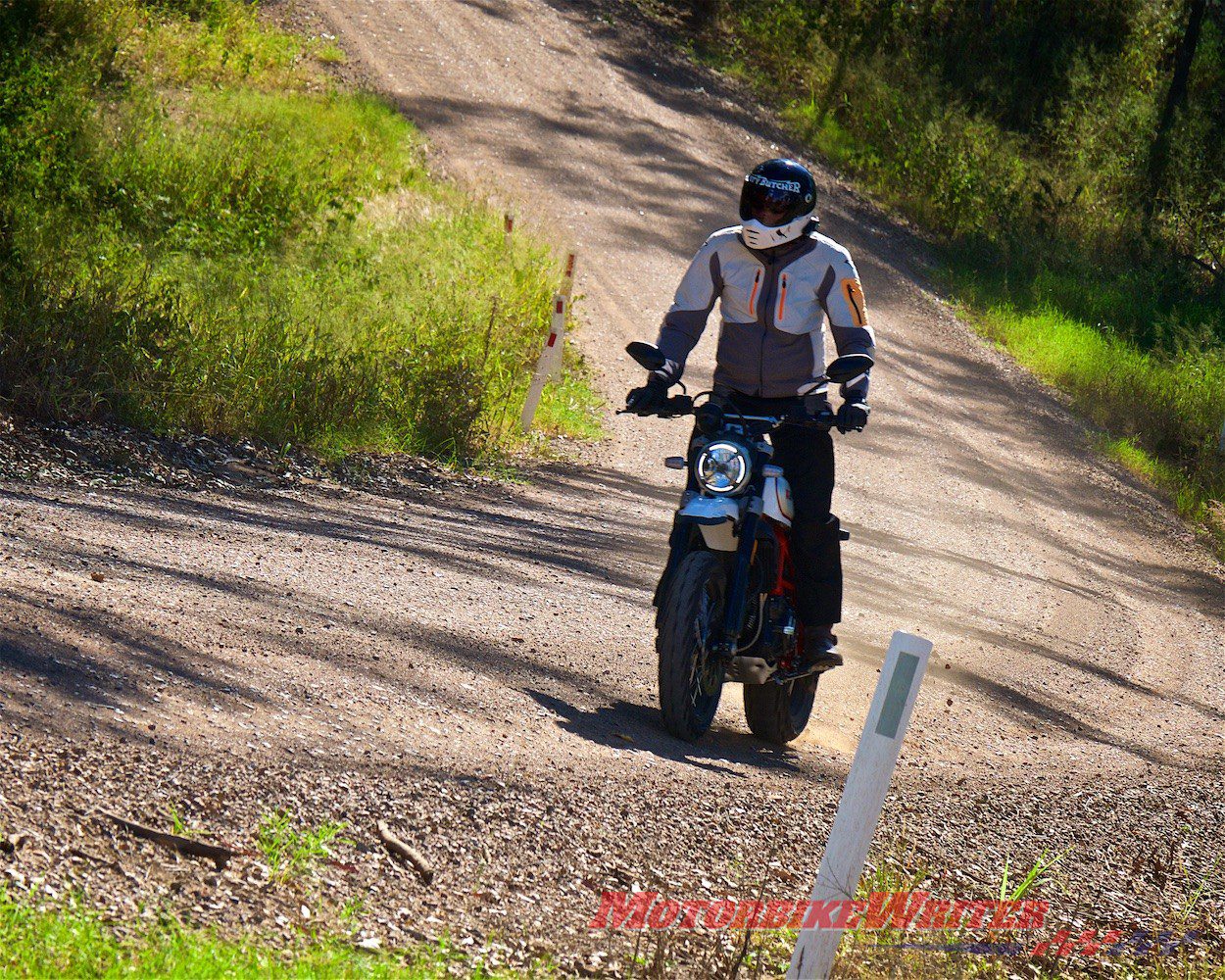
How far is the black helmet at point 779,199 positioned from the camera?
5.74 meters

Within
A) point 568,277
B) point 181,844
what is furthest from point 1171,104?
point 181,844

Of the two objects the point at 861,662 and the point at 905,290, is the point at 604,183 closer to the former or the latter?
the point at 905,290

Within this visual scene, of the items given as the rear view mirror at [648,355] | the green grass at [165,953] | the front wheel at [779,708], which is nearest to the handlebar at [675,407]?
the rear view mirror at [648,355]

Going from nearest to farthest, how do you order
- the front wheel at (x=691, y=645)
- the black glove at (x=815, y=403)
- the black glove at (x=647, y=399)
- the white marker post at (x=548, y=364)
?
the front wheel at (x=691, y=645) < the black glove at (x=647, y=399) < the black glove at (x=815, y=403) < the white marker post at (x=548, y=364)

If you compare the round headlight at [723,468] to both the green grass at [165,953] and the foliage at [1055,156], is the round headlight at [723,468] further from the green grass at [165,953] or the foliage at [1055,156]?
the foliage at [1055,156]

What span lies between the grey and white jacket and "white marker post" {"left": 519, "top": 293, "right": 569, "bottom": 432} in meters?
7.78

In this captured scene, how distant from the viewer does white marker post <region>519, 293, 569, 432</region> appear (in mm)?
13852

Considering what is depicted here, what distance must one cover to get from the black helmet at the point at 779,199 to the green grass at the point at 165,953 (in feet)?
11.0

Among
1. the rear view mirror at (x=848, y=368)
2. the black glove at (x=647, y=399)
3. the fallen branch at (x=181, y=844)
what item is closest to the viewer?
the fallen branch at (x=181, y=844)

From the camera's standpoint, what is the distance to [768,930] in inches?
162

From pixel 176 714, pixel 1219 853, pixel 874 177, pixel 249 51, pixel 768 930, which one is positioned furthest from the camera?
pixel 874 177

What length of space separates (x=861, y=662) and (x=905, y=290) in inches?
624

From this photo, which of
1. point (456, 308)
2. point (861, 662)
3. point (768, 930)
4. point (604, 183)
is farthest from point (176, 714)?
point (604, 183)

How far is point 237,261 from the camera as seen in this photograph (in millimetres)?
14039
